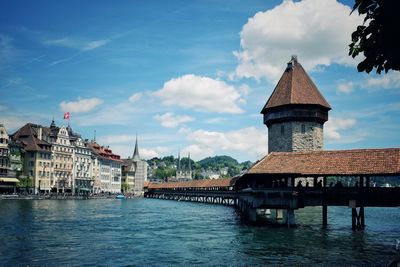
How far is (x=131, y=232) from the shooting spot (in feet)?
94.3

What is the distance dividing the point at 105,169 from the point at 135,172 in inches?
1103

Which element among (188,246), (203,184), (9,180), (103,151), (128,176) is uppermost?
(103,151)

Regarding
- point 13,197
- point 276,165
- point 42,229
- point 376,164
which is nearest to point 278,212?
point 276,165

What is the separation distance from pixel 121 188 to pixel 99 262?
123 m

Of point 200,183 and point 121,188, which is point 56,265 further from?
point 121,188

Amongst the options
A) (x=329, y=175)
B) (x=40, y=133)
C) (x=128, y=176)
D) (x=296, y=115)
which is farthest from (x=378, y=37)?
(x=128, y=176)

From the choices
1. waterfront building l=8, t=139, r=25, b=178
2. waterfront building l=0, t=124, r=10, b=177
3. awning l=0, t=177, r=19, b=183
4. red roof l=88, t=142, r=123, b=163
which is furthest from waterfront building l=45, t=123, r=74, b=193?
waterfront building l=0, t=124, r=10, b=177

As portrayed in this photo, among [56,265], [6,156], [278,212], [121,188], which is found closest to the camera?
[56,265]

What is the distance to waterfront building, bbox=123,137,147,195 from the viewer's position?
142 m

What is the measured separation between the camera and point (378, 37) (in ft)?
24.5

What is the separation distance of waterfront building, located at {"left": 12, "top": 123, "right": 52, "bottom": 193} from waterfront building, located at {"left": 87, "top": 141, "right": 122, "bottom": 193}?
20.2m

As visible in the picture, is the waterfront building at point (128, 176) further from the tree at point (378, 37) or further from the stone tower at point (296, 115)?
the tree at point (378, 37)

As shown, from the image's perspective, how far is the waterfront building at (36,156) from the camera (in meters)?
86.4

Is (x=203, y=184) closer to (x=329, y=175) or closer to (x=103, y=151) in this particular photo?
(x=103, y=151)
